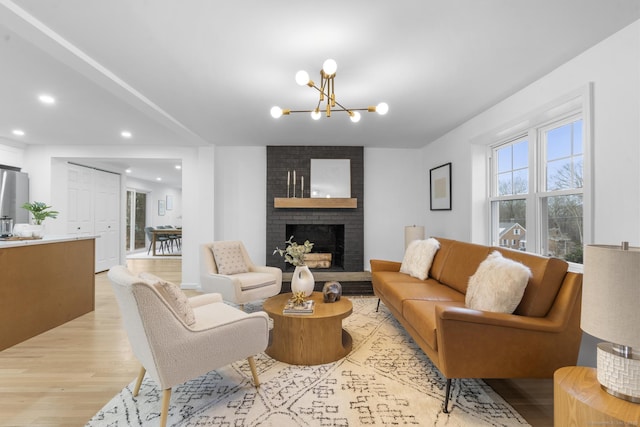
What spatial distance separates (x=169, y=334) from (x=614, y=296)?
6.73 ft

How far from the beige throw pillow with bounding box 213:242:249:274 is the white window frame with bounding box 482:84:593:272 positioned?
3163 millimetres

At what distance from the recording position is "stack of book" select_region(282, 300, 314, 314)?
2.49 meters

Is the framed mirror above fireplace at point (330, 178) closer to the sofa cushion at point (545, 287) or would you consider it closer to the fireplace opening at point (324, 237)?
the fireplace opening at point (324, 237)

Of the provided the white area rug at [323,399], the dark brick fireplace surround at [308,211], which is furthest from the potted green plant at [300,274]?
the dark brick fireplace surround at [308,211]

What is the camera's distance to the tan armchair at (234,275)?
3.44 m

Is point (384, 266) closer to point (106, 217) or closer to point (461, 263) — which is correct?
point (461, 263)

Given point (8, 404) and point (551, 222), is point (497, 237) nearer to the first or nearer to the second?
point (551, 222)

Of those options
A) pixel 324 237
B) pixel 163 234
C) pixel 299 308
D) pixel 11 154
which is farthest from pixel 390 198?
pixel 163 234

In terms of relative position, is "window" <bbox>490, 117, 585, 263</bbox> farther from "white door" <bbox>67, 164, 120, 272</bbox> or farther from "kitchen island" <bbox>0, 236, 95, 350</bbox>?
"white door" <bbox>67, 164, 120, 272</bbox>

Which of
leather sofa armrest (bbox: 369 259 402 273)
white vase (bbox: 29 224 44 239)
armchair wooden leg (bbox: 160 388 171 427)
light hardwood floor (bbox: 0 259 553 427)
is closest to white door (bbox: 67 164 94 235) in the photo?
white vase (bbox: 29 224 44 239)

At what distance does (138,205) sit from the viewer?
9516mm

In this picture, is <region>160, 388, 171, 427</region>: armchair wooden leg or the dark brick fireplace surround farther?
the dark brick fireplace surround

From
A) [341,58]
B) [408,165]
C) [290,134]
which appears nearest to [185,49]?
[341,58]

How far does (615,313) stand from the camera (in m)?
1.16
